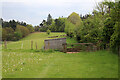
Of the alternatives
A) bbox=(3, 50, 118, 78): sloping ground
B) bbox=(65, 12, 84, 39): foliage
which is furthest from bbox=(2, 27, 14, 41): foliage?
bbox=(3, 50, 118, 78): sloping ground

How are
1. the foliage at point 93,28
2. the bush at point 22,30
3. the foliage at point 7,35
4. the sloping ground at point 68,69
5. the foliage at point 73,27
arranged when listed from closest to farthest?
the sloping ground at point 68,69 < the foliage at point 93,28 < the foliage at point 73,27 < the foliage at point 7,35 < the bush at point 22,30

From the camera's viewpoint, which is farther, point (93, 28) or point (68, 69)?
point (93, 28)

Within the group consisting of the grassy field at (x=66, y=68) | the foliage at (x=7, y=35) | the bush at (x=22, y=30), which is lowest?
the grassy field at (x=66, y=68)

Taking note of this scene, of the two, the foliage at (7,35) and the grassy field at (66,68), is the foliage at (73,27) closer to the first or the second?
the grassy field at (66,68)

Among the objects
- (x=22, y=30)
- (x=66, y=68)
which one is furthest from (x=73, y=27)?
(x=22, y=30)

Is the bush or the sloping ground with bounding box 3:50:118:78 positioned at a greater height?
the bush

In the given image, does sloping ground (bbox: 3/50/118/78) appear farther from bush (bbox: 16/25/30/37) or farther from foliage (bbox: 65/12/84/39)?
bush (bbox: 16/25/30/37)

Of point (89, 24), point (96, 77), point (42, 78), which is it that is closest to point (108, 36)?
point (96, 77)

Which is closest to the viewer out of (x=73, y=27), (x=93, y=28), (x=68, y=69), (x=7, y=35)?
(x=68, y=69)

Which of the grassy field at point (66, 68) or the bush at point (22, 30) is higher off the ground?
the bush at point (22, 30)

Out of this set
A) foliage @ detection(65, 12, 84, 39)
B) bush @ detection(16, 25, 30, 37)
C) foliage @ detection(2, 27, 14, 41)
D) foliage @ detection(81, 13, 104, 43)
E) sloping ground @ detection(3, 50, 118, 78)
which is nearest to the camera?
sloping ground @ detection(3, 50, 118, 78)

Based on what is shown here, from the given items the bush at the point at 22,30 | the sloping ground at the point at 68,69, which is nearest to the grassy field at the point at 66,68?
the sloping ground at the point at 68,69

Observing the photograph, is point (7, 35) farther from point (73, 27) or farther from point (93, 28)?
point (93, 28)

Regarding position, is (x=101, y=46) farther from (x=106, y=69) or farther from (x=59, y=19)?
(x=59, y=19)
